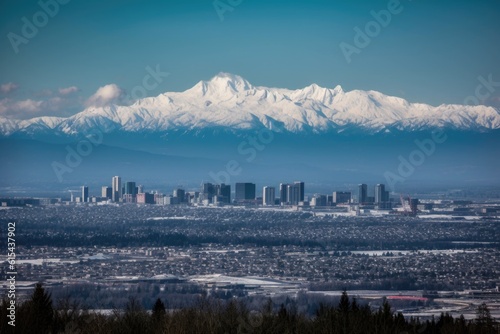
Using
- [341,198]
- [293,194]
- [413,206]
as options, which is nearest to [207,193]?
[293,194]

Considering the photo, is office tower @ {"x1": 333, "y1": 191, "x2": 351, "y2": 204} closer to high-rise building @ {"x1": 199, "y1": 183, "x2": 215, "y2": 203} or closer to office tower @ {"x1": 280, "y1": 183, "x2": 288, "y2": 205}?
office tower @ {"x1": 280, "y1": 183, "x2": 288, "y2": 205}

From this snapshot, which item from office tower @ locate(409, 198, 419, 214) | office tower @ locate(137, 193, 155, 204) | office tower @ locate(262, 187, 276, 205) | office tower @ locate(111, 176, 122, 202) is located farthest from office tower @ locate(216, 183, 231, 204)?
office tower @ locate(409, 198, 419, 214)

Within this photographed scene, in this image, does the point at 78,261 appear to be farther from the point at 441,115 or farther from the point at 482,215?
the point at 441,115

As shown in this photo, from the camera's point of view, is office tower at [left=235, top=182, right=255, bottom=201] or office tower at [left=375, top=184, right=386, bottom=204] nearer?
office tower at [left=375, top=184, right=386, bottom=204]

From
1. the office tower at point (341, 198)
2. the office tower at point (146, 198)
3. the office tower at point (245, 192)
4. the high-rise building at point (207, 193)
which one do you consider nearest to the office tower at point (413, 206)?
the office tower at point (341, 198)

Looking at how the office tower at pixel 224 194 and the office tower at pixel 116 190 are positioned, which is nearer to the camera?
the office tower at pixel 224 194

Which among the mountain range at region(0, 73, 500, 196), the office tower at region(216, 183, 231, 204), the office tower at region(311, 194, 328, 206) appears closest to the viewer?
the office tower at region(311, 194, 328, 206)

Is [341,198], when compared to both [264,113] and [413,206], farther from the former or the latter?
[264,113]

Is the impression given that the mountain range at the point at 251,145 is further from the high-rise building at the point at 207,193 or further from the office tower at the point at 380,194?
the office tower at the point at 380,194

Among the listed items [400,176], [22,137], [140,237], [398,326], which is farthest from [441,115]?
[398,326]
